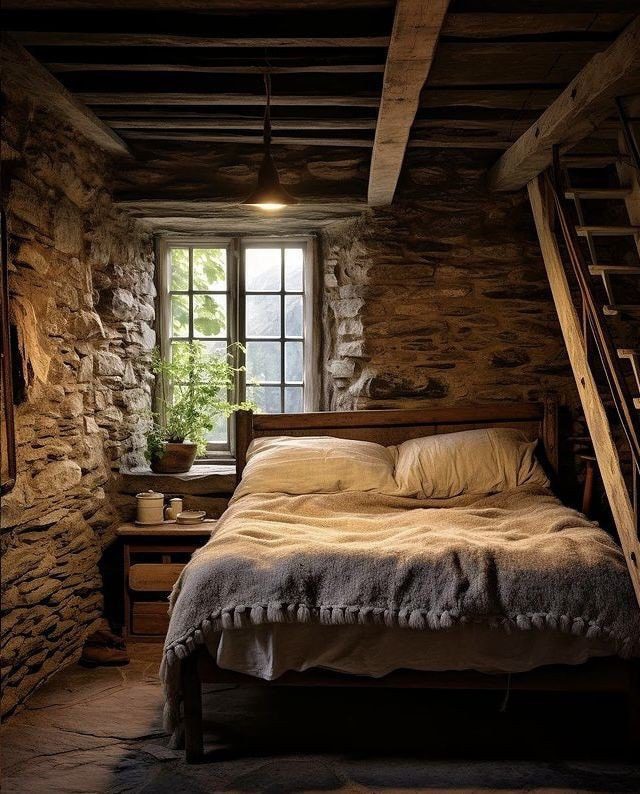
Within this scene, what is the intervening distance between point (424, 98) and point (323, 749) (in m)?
2.96

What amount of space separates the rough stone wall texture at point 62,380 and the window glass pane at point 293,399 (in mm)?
968

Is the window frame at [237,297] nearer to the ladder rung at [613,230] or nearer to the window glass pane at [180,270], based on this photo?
the window glass pane at [180,270]

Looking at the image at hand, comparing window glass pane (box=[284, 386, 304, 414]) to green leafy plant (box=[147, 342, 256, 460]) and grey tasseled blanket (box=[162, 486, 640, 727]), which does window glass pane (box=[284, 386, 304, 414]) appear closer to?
green leafy plant (box=[147, 342, 256, 460])

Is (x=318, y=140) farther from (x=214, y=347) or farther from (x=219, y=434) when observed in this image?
(x=219, y=434)

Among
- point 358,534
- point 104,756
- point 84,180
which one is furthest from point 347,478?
point 84,180

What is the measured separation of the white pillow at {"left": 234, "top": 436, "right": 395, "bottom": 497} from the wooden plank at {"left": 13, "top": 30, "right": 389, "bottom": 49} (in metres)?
2.11

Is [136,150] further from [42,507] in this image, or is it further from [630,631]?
→ [630,631]

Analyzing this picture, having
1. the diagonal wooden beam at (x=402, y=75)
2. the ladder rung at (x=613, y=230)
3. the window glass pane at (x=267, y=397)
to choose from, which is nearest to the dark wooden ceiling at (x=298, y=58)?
the diagonal wooden beam at (x=402, y=75)

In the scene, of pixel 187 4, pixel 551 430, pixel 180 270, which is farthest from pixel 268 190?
pixel 551 430

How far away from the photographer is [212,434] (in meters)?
5.43

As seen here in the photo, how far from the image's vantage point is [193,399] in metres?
5.06

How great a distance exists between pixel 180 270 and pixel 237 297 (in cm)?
45

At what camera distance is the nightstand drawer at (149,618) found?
4.46 metres

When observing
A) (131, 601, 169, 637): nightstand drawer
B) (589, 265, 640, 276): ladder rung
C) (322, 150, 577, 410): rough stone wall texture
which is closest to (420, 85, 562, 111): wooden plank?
(589, 265, 640, 276): ladder rung
